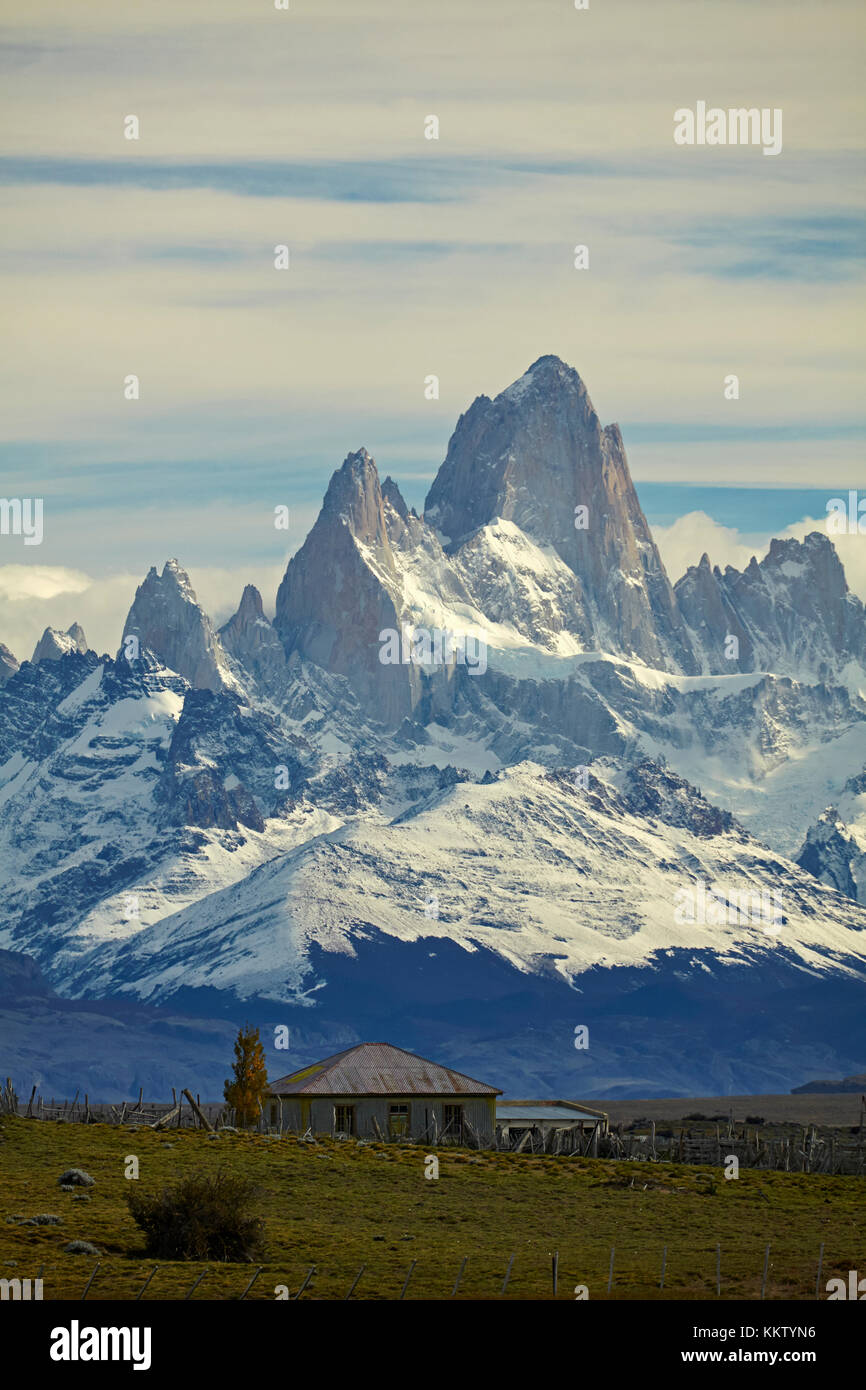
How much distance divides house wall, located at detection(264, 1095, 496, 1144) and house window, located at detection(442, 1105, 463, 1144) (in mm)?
210

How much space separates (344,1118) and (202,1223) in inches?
1858

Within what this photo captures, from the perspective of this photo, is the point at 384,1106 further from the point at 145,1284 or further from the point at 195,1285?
the point at 195,1285

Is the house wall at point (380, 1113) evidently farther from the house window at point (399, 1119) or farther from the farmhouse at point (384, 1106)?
the house window at point (399, 1119)

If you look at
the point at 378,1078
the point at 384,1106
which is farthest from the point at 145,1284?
the point at 378,1078

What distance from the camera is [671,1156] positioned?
115 m

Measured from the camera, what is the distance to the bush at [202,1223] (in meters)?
70.3

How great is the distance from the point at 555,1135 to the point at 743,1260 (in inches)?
1611

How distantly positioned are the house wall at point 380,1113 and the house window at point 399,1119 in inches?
6.5

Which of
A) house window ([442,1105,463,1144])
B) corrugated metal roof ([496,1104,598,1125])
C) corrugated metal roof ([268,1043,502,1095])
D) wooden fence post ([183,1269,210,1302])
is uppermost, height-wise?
corrugated metal roof ([268,1043,502,1095])

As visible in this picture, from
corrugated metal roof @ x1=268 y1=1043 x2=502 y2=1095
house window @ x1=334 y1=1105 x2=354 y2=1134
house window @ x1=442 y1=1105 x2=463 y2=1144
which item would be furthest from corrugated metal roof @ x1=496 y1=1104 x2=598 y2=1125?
house window @ x1=334 y1=1105 x2=354 y2=1134

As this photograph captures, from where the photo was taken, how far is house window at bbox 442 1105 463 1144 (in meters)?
117

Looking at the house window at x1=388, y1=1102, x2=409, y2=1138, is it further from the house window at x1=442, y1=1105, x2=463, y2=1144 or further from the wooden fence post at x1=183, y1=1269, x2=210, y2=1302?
the wooden fence post at x1=183, y1=1269, x2=210, y2=1302

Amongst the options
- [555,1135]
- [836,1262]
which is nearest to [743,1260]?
[836,1262]
